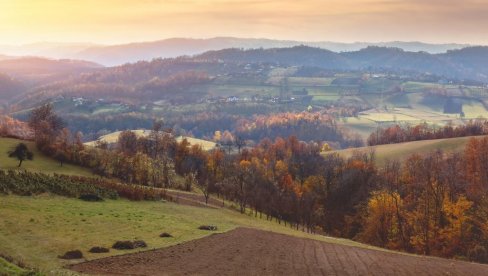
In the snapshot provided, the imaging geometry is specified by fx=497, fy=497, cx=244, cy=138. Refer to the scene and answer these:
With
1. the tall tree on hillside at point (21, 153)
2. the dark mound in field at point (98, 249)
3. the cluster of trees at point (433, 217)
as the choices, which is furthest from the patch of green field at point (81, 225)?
the cluster of trees at point (433, 217)

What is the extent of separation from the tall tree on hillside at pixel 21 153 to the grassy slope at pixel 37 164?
755 millimetres

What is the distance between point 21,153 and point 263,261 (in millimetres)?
57451

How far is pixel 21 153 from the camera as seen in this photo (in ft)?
275

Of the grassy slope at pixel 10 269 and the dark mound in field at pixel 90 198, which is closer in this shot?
the grassy slope at pixel 10 269

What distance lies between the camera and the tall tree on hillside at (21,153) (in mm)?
83750

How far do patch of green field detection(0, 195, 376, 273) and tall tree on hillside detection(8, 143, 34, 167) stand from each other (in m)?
28.1

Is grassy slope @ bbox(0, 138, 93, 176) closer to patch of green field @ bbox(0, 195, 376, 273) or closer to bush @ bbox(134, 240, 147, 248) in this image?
patch of green field @ bbox(0, 195, 376, 273)

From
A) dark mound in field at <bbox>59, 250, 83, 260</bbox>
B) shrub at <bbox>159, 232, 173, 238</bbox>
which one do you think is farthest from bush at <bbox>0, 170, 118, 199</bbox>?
dark mound in field at <bbox>59, 250, 83, 260</bbox>

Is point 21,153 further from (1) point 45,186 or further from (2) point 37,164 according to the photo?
(1) point 45,186

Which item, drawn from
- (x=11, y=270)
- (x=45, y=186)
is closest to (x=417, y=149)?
(x=45, y=186)

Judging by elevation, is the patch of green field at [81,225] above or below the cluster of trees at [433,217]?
above

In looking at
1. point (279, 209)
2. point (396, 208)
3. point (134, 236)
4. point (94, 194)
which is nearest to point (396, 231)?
point (396, 208)

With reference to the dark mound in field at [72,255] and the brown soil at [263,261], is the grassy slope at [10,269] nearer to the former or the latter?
the brown soil at [263,261]

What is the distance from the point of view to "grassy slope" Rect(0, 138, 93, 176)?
8269 cm
